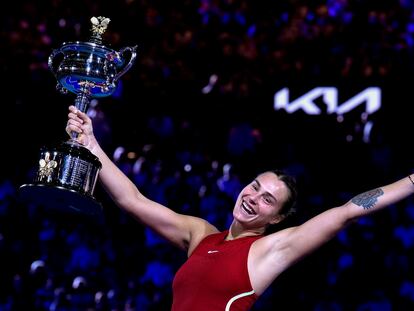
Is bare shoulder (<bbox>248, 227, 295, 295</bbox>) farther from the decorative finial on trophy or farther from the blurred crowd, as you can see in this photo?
the blurred crowd

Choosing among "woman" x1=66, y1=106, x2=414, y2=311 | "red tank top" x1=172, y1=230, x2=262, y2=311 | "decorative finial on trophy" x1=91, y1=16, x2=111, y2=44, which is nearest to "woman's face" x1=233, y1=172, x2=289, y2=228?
"woman" x1=66, y1=106, x2=414, y2=311

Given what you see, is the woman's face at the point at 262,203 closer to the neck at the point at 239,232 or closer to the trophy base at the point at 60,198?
the neck at the point at 239,232

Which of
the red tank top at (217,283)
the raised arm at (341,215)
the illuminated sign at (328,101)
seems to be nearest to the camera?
the raised arm at (341,215)

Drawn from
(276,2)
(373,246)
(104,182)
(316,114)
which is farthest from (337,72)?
(104,182)

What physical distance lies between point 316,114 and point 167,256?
1479 millimetres

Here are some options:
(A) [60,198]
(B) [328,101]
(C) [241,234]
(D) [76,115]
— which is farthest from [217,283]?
(B) [328,101]

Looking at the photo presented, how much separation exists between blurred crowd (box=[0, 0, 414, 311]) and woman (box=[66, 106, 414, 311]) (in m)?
2.11

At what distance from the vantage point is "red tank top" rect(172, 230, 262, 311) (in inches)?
86.4

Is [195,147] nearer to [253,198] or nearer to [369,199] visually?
[253,198]

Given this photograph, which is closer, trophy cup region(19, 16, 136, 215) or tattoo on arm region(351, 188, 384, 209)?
tattoo on arm region(351, 188, 384, 209)

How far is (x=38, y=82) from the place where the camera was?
518cm

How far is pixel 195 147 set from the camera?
5215 millimetres

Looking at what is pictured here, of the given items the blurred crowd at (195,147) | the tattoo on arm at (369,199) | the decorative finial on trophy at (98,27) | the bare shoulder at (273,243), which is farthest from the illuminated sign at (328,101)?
the tattoo on arm at (369,199)

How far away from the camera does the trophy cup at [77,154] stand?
244cm
